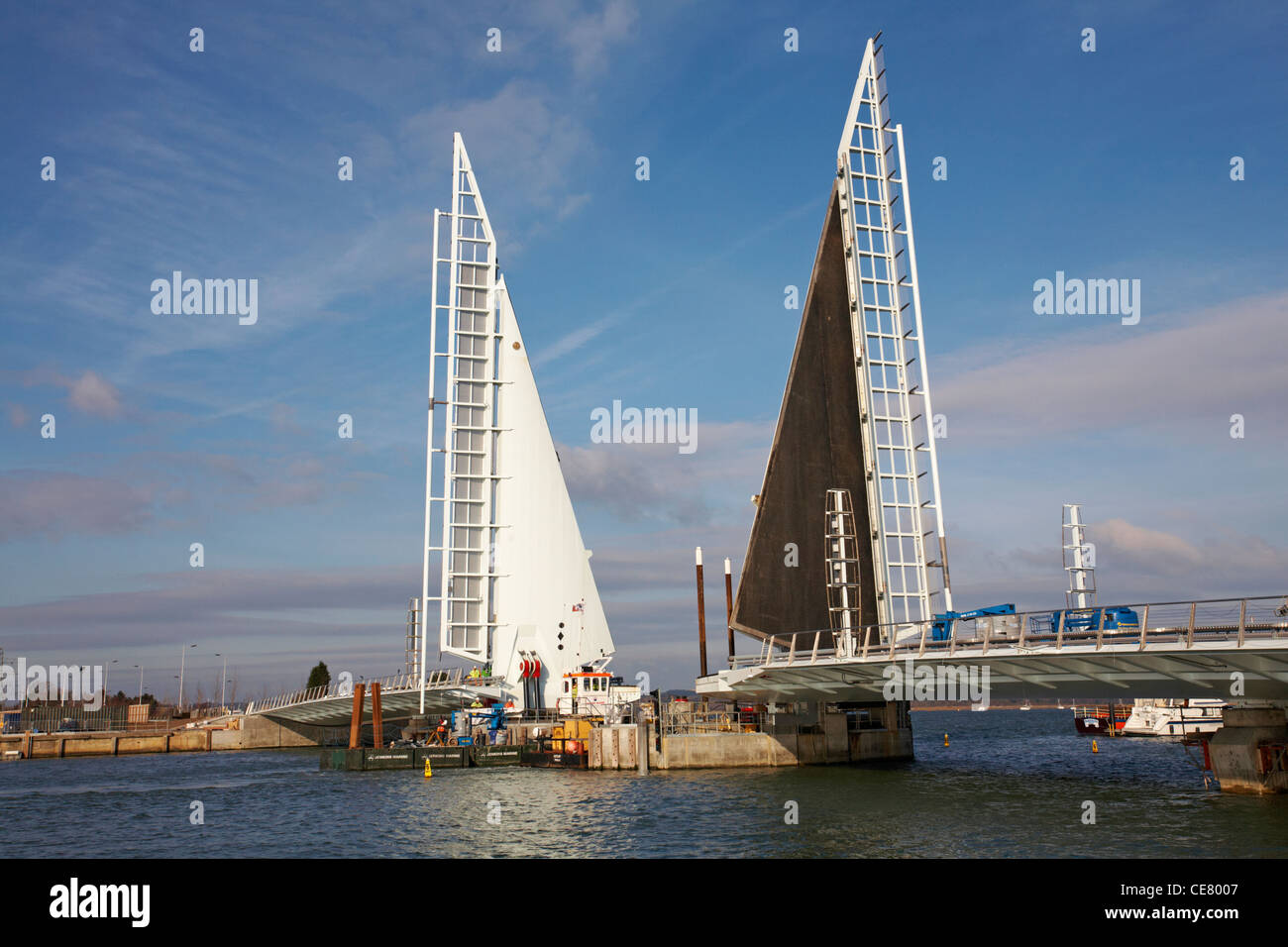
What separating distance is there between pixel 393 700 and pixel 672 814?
155ft

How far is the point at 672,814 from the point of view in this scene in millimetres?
33281

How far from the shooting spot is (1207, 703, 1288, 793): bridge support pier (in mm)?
32281

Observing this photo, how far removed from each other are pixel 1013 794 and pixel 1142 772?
13628 mm

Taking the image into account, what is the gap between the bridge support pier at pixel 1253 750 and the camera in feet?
106

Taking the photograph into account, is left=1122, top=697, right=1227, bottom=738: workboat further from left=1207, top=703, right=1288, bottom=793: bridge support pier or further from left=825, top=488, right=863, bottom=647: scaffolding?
left=1207, top=703, right=1288, bottom=793: bridge support pier

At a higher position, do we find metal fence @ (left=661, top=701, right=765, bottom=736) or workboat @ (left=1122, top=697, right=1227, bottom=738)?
metal fence @ (left=661, top=701, right=765, bottom=736)

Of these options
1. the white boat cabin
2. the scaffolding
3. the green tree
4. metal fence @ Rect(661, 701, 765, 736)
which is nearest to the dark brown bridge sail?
the scaffolding

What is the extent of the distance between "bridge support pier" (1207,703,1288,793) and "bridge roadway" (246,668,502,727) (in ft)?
163

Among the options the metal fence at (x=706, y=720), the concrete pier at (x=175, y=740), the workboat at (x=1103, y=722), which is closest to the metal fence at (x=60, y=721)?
the concrete pier at (x=175, y=740)

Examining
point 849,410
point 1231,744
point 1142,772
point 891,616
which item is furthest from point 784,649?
point 1231,744

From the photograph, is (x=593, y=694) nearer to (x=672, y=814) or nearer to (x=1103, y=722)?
(x=672, y=814)

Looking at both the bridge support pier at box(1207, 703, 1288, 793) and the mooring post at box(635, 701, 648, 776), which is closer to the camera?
the bridge support pier at box(1207, 703, 1288, 793)

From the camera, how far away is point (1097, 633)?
29.5 m
